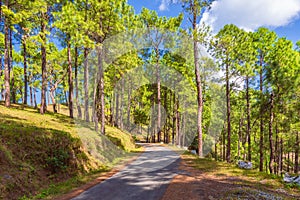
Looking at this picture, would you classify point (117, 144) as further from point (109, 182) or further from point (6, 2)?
point (6, 2)

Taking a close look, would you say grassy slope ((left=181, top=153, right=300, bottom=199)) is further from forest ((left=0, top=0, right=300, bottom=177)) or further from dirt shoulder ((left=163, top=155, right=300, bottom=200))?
forest ((left=0, top=0, right=300, bottom=177))

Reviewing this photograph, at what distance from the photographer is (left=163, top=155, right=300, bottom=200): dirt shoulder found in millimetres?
7035

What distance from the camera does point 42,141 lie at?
10.7 meters

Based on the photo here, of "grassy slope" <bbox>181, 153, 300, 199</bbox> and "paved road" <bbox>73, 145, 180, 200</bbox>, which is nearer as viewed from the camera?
"paved road" <bbox>73, 145, 180, 200</bbox>

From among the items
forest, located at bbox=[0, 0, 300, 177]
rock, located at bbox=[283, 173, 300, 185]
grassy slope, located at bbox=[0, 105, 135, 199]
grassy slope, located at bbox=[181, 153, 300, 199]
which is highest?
forest, located at bbox=[0, 0, 300, 177]

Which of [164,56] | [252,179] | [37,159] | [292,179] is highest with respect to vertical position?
[164,56]

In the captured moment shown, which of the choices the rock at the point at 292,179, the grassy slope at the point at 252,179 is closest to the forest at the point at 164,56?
the grassy slope at the point at 252,179

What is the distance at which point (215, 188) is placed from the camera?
8008 millimetres

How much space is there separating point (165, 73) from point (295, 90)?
60.9ft

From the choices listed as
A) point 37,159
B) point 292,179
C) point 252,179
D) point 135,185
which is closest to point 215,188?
point 252,179

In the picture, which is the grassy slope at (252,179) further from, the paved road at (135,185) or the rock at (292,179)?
the paved road at (135,185)

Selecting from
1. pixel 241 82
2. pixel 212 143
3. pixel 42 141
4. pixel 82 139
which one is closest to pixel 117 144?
pixel 82 139

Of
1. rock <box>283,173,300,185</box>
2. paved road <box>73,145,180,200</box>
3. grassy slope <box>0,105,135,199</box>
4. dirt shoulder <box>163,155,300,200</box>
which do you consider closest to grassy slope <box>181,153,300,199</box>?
dirt shoulder <box>163,155,300,200</box>

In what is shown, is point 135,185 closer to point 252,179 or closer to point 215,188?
point 215,188
